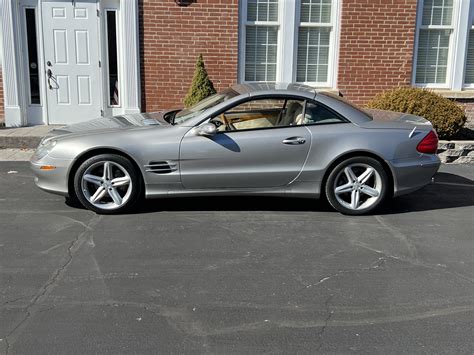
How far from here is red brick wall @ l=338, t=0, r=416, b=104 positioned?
1027 cm

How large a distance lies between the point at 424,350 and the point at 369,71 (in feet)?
26.4

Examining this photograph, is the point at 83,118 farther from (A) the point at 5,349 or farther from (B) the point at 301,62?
(A) the point at 5,349

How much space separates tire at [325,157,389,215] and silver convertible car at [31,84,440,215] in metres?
0.01

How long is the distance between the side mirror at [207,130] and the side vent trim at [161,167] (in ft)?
1.39

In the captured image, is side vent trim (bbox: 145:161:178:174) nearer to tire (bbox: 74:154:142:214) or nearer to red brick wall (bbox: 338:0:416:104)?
tire (bbox: 74:154:142:214)

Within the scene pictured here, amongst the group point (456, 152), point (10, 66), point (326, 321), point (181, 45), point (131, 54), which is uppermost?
point (181, 45)

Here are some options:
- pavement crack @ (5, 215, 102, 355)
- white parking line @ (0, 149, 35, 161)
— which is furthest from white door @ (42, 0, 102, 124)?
pavement crack @ (5, 215, 102, 355)

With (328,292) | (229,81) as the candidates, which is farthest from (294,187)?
(229,81)

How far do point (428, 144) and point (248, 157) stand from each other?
2.00 meters

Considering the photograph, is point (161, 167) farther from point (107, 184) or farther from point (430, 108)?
point (430, 108)

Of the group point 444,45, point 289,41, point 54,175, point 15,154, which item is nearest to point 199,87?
point 289,41

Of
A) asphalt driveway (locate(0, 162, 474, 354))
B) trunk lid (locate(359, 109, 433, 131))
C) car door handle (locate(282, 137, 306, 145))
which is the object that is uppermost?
trunk lid (locate(359, 109, 433, 131))

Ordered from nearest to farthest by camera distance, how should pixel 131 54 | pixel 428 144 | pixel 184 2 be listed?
pixel 428 144
pixel 184 2
pixel 131 54

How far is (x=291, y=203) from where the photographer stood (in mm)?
6402
